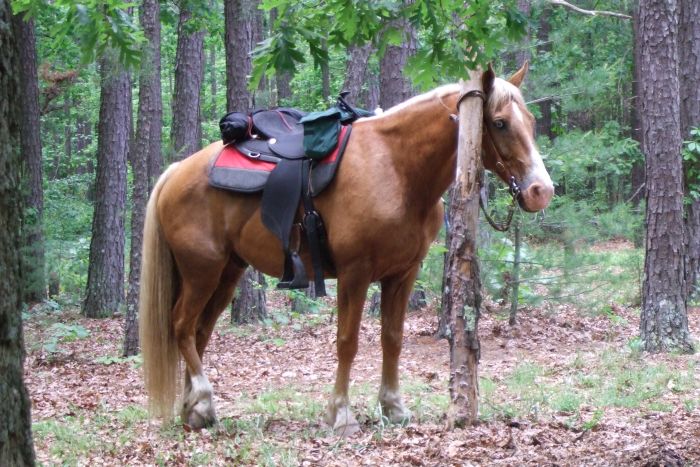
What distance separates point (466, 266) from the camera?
5234 mm

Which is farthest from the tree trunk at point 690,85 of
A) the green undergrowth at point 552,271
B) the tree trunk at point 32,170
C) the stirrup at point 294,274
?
the tree trunk at point 32,170

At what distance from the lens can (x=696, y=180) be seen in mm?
11648

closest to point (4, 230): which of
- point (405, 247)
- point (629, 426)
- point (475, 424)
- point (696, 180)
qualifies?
point (405, 247)

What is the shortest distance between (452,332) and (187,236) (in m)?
2.34

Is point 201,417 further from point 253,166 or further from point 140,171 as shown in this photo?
point 140,171

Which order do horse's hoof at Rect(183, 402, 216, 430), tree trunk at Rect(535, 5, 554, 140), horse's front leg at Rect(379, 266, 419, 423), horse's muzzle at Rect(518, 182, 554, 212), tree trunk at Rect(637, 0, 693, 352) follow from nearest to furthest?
horse's muzzle at Rect(518, 182, 554, 212)
horse's front leg at Rect(379, 266, 419, 423)
horse's hoof at Rect(183, 402, 216, 430)
tree trunk at Rect(637, 0, 693, 352)
tree trunk at Rect(535, 5, 554, 140)

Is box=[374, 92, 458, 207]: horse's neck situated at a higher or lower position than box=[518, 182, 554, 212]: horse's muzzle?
higher

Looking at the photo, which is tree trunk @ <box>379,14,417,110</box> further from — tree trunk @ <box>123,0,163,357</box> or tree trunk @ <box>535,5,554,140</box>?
tree trunk @ <box>535,5,554,140</box>

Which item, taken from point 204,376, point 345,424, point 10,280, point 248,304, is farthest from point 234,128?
point 248,304

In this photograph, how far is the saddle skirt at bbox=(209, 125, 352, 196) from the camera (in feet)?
19.0

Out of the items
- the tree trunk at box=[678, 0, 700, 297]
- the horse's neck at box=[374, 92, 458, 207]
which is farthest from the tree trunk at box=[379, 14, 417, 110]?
the horse's neck at box=[374, 92, 458, 207]

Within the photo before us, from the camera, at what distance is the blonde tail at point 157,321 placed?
632cm

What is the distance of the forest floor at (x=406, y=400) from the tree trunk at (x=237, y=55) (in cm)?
349

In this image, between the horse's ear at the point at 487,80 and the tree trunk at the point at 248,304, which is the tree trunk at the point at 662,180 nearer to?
the horse's ear at the point at 487,80
